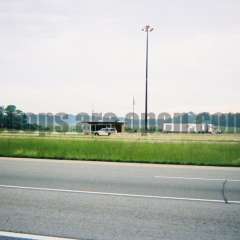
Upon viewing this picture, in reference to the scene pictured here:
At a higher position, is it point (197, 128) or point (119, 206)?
point (197, 128)

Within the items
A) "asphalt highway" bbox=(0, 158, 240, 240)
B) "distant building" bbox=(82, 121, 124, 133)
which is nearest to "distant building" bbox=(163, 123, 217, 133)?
"distant building" bbox=(82, 121, 124, 133)

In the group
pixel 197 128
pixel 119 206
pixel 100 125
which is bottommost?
pixel 119 206

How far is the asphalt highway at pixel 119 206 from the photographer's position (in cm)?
582

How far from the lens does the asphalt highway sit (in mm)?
5816

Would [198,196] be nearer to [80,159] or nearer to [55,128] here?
[80,159]

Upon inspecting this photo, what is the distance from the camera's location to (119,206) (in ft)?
24.5

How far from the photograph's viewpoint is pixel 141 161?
715 inches

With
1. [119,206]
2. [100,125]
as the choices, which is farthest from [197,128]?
[119,206]

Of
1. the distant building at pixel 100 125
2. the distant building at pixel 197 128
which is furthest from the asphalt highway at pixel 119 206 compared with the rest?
the distant building at pixel 197 128

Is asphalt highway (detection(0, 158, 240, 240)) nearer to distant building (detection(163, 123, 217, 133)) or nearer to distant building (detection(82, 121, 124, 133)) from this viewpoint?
distant building (detection(82, 121, 124, 133))

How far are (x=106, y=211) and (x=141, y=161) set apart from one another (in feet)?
36.7

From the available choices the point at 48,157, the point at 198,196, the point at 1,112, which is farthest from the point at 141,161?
the point at 1,112

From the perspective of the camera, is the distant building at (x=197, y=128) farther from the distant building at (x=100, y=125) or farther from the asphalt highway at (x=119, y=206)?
the asphalt highway at (x=119, y=206)

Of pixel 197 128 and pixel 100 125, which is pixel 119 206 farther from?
pixel 197 128
